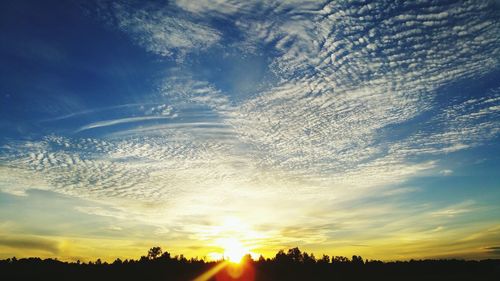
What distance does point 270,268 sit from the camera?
17525cm

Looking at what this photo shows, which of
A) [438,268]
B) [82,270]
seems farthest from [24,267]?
[438,268]

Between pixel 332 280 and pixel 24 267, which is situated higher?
pixel 24 267

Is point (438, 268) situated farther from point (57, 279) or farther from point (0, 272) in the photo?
point (0, 272)

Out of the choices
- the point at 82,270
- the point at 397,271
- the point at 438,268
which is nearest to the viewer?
the point at 82,270

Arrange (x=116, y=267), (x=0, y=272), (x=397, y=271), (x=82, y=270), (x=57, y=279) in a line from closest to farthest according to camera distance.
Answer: (x=57, y=279) < (x=0, y=272) < (x=82, y=270) < (x=116, y=267) < (x=397, y=271)

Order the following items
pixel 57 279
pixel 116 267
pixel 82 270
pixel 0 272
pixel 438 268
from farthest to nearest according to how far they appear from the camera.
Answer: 1. pixel 438 268
2. pixel 116 267
3. pixel 82 270
4. pixel 0 272
5. pixel 57 279

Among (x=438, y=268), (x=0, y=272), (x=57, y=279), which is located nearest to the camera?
(x=57, y=279)

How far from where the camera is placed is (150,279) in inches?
5133

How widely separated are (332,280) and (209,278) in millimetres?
52922

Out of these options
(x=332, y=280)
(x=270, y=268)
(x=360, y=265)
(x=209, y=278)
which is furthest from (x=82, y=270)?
(x=360, y=265)

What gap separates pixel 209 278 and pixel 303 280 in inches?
1690

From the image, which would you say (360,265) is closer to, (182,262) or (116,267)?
(182,262)

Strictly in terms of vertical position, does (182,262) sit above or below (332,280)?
above

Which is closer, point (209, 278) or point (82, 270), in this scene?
point (82, 270)
